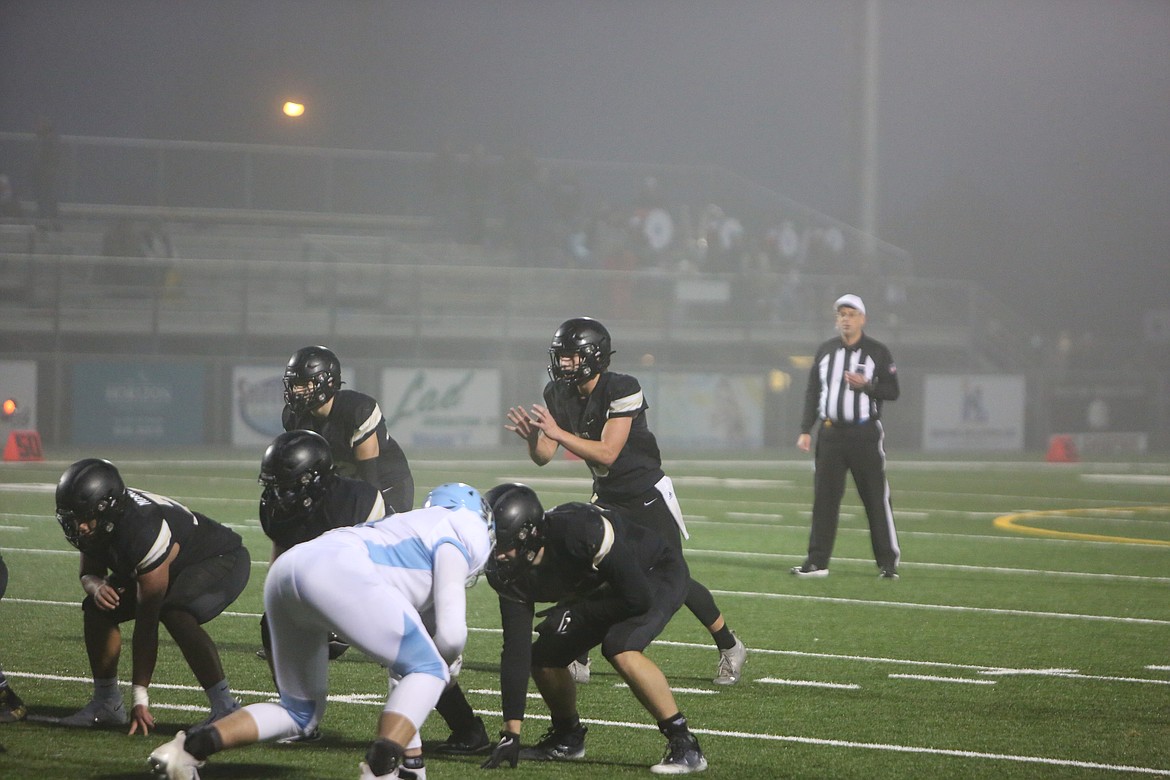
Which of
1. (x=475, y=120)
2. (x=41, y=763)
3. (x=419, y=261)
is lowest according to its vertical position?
(x=41, y=763)

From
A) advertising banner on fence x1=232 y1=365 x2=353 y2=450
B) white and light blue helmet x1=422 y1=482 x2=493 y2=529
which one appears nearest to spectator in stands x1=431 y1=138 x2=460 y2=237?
advertising banner on fence x1=232 y1=365 x2=353 y2=450

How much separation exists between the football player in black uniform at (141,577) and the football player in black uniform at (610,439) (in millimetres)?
1437

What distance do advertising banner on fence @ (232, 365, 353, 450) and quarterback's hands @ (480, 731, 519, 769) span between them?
19.6m

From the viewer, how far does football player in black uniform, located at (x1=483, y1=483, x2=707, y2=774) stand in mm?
4902

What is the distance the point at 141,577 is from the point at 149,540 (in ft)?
0.45

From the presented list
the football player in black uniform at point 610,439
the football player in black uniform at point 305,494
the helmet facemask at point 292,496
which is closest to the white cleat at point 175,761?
the football player in black uniform at point 305,494

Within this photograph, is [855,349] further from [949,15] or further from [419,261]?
[949,15]

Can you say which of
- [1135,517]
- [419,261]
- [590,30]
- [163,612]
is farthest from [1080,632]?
[590,30]

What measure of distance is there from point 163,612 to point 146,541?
1.05 feet

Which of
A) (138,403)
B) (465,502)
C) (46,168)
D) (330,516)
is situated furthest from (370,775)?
(46,168)

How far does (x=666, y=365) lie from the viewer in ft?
87.4

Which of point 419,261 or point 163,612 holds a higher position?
point 419,261

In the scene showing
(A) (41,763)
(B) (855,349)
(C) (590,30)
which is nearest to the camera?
(A) (41,763)

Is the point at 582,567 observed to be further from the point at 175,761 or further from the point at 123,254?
the point at 123,254
